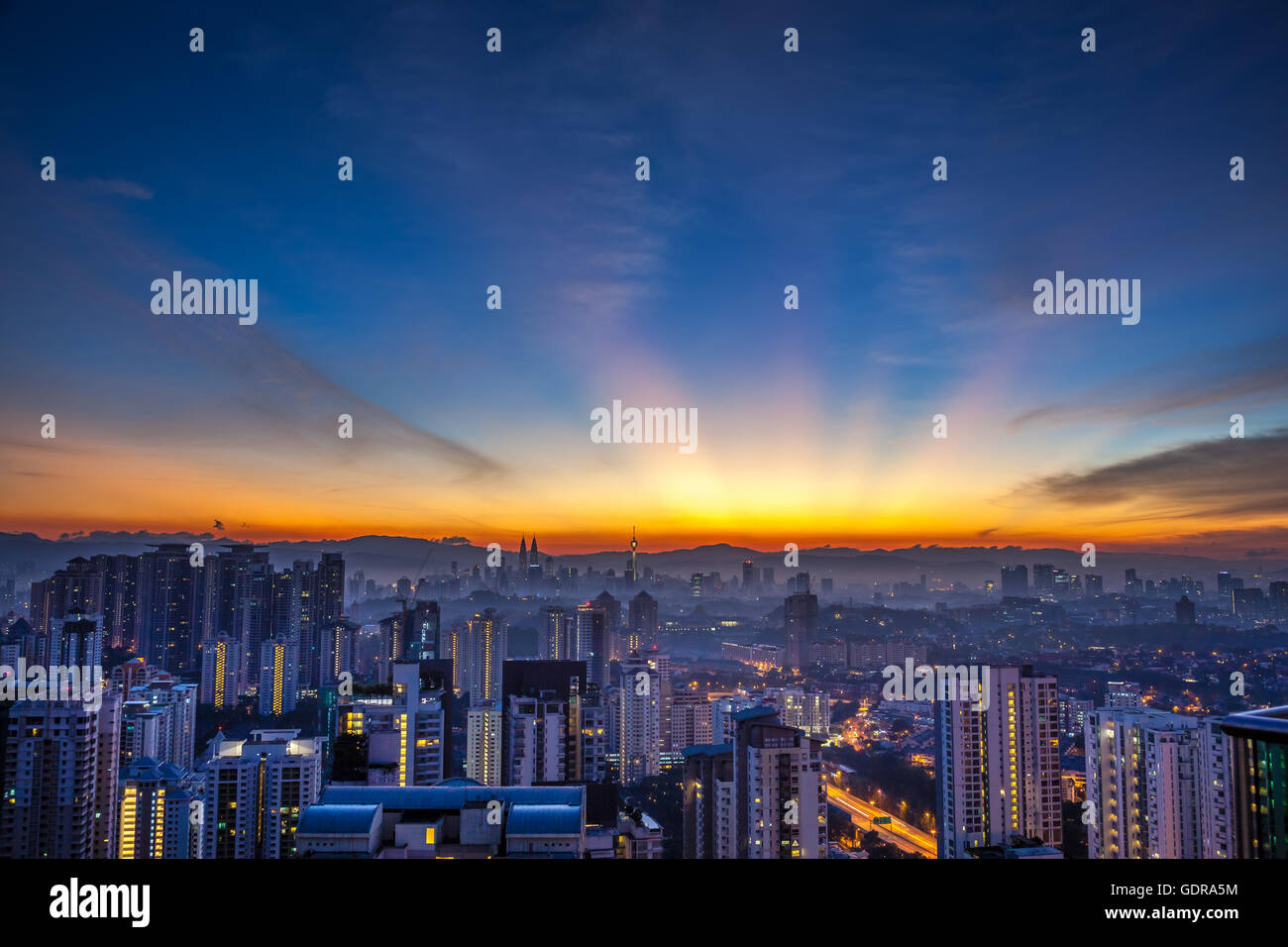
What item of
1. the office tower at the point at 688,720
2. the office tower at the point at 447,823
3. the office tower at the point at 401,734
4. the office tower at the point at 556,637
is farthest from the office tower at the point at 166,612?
the office tower at the point at 688,720

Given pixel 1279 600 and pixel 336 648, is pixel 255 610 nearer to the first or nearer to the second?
pixel 336 648

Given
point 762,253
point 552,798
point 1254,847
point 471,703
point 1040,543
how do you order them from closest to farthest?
point 1254,847
point 552,798
point 762,253
point 1040,543
point 471,703

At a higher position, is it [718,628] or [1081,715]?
[718,628]

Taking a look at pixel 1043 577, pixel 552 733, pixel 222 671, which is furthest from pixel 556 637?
pixel 1043 577

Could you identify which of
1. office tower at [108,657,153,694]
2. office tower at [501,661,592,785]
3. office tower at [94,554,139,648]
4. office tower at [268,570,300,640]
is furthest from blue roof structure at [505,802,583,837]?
office tower at [268,570,300,640]

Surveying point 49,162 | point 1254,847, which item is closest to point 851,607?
point 1254,847
